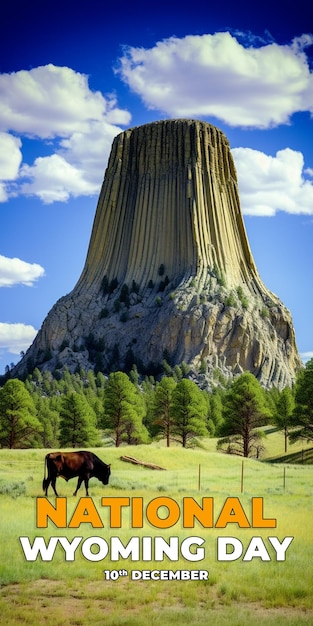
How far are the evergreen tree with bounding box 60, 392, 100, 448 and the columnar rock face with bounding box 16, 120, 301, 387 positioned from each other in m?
71.4

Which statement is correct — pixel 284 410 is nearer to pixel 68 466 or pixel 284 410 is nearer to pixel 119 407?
pixel 119 407

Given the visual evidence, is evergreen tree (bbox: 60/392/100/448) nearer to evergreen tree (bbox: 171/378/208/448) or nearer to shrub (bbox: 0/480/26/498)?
evergreen tree (bbox: 171/378/208/448)

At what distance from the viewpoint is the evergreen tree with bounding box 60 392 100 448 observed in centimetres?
7100

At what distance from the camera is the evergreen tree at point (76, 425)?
233ft

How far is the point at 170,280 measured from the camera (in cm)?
16375

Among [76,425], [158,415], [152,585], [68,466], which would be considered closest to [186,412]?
[158,415]

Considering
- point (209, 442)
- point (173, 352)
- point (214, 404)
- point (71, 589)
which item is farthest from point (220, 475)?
point (173, 352)

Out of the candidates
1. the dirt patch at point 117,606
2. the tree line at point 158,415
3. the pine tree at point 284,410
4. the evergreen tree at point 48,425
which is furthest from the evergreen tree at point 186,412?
the dirt patch at point 117,606

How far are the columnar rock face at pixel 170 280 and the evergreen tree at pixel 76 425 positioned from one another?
234ft

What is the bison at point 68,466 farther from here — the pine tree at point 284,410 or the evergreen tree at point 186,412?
the pine tree at point 284,410

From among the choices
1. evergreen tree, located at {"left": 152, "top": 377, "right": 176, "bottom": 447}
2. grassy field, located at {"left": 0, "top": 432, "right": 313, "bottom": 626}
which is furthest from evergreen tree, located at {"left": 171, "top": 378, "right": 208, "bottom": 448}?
grassy field, located at {"left": 0, "top": 432, "right": 313, "bottom": 626}

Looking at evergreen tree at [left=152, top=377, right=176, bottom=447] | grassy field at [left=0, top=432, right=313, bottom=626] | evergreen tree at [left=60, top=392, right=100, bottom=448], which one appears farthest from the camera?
evergreen tree at [left=152, top=377, right=176, bottom=447]

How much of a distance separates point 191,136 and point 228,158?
11078mm

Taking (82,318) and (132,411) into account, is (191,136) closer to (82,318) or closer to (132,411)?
(82,318)
